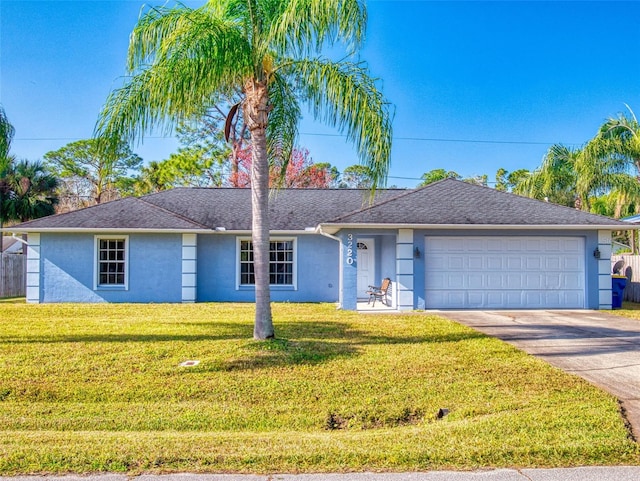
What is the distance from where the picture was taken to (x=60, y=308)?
14828mm

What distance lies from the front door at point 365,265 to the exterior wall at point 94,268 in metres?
6.73

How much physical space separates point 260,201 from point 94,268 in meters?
10.4

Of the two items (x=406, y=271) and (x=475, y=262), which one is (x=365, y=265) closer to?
(x=406, y=271)

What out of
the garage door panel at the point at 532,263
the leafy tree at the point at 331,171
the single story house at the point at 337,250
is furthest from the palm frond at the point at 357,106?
the leafy tree at the point at 331,171

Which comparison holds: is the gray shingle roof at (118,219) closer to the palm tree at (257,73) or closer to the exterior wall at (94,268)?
the exterior wall at (94,268)

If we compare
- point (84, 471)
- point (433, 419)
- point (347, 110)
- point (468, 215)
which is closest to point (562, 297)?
point (468, 215)

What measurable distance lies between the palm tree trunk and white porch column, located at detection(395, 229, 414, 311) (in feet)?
20.7

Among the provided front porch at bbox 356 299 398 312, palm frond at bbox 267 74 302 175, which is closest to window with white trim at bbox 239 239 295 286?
front porch at bbox 356 299 398 312

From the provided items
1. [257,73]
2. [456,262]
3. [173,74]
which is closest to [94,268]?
[173,74]

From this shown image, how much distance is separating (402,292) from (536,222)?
4.49 meters

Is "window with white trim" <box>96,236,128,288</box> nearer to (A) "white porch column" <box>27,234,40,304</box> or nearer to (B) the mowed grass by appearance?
(A) "white porch column" <box>27,234,40,304</box>

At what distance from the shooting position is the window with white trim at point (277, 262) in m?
17.6

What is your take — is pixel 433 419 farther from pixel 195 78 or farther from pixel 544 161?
pixel 544 161

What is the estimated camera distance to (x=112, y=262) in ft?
55.5
